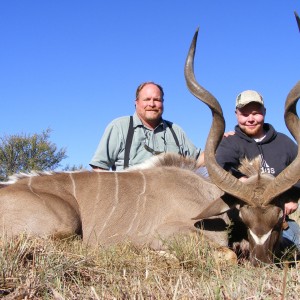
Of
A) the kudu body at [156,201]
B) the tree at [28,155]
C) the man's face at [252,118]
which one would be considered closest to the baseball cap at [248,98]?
the man's face at [252,118]

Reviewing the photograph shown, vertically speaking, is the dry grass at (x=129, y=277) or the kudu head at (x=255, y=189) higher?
the kudu head at (x=255, y=189)

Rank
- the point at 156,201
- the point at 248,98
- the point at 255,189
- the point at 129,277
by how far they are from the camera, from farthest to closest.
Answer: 1. the point at 248,98
2. the point at 156,201
3. the point at 255,189
4. the point at 129,277

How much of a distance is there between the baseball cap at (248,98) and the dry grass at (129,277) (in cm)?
147

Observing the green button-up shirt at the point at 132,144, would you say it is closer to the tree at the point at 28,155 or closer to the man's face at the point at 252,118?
the man's face at the point at 252,118

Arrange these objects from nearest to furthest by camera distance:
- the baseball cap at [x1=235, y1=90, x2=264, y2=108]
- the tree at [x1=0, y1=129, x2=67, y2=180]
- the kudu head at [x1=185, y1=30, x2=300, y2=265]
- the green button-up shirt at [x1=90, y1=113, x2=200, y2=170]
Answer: the kudu head at [x1=185, y1=30, x2=300, y2=265]
the baseball cap at [x1=235, y1=90, x2=264, y2=108]
the green button-up shirt at [x1=90, y1=113, x2=200, y2=170]
the tree at [x1=0, y1=129, x2=67, y2=180]

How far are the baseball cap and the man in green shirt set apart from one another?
928mm

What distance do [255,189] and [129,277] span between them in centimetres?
114

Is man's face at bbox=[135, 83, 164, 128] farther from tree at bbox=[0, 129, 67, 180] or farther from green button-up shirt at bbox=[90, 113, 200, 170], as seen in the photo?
tree at bbox=[0, 129, 67, 180]

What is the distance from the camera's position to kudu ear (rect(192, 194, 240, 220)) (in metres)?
3.10

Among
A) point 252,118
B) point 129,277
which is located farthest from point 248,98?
point 129,277

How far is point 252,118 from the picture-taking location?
376cm

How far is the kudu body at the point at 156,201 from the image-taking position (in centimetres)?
290

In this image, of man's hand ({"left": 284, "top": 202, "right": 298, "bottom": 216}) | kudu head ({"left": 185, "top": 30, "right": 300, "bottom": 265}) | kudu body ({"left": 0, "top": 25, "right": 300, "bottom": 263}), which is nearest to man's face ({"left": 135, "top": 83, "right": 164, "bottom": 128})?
kudu body ({"left": 0, "top": 25, "right": 300, "bottom": 263})

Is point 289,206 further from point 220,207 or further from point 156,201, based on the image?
point 156,201
